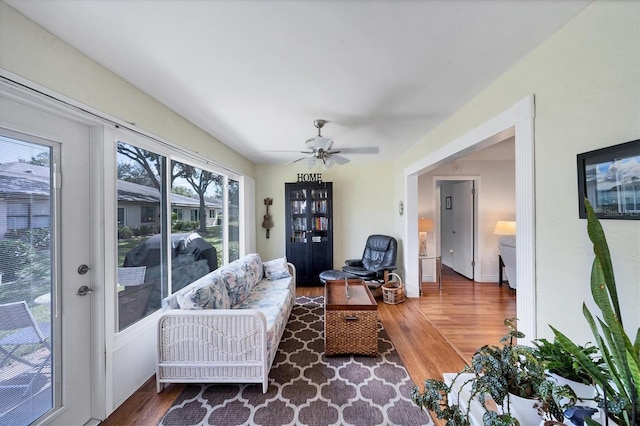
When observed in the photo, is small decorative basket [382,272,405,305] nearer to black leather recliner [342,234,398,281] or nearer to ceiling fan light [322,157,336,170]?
black leather recliner [342,234,398,281]

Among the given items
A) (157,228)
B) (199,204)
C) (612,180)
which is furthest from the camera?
(199,204)

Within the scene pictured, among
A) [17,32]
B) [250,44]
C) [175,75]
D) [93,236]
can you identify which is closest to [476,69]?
[250,44]

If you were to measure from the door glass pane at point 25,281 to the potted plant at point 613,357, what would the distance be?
247 centimetres

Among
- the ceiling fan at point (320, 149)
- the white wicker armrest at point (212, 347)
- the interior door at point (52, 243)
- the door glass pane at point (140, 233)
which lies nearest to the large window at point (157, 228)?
the door glass pane at point (140, 233)

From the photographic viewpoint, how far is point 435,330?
2727mm

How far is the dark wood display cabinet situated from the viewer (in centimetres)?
431

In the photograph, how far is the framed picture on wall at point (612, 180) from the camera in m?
0.93

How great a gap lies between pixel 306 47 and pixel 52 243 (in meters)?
1.92

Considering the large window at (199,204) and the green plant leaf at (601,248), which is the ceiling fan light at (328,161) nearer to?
the large window at (199,204)

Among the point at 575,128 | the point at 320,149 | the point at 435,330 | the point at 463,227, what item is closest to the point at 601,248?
the point at 575,128

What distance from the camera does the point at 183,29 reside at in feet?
3.96

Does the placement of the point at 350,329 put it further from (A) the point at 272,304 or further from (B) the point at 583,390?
(B) the point at 583,390

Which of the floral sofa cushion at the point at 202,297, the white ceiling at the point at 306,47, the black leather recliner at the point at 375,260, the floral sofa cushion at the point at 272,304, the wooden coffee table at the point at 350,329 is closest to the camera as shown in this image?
the white ceiling at the point at 306,47

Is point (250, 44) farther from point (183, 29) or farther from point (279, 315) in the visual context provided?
point (279, 315)
